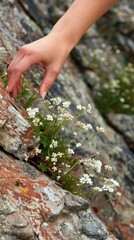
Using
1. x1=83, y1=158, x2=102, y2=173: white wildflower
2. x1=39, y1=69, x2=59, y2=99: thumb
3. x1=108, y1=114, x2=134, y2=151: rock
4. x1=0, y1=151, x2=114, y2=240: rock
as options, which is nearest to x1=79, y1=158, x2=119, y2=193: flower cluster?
x1=83, y1=158, x2=102, y2=173: white wildflower

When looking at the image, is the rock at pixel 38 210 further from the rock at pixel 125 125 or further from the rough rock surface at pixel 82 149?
the rock at pixel 125 125

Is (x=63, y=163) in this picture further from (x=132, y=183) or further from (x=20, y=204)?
(x=132, y=183)

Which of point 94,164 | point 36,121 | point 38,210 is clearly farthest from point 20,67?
point 94,164

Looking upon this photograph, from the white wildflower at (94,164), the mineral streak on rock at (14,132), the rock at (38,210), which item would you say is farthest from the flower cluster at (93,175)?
the mineral streak on rock at (14,132)

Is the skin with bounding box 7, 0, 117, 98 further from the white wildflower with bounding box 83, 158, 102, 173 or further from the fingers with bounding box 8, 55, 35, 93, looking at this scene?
the white wildflower with bounding box 83, 158, 102, 173

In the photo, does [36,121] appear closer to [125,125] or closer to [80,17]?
[80,17]
